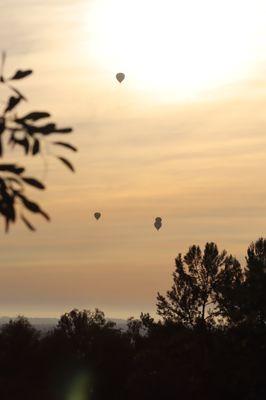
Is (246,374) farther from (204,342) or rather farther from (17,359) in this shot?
(17,359)

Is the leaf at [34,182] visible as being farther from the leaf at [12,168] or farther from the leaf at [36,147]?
the leaf at [36,147]

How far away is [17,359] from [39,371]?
547 centimetres

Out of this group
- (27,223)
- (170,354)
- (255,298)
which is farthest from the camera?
(170,354)

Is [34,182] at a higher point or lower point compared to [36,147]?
lower

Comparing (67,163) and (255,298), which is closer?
(67,163)

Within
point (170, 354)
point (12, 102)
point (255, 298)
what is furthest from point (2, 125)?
point (170, 354)

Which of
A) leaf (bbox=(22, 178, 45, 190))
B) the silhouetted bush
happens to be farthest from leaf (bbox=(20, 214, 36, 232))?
the silhouetted bush

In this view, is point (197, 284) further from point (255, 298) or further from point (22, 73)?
point (22, 73)

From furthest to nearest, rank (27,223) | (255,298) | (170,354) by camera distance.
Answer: (170,354), (255,298), (27,223)

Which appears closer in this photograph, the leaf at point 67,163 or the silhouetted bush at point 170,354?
the leaf at point 67,163

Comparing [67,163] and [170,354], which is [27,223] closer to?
[67,163]

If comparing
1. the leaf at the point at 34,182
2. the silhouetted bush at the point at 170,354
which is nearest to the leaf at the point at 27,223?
the leaf at the point at 34,182

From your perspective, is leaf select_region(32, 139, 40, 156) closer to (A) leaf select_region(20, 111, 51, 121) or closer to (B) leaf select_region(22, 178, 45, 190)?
(A) leaf select_region(20, 111, 51, 121)

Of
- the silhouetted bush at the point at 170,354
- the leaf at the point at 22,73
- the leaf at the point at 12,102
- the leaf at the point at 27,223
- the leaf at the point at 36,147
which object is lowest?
the leaf at the point at 27,223
